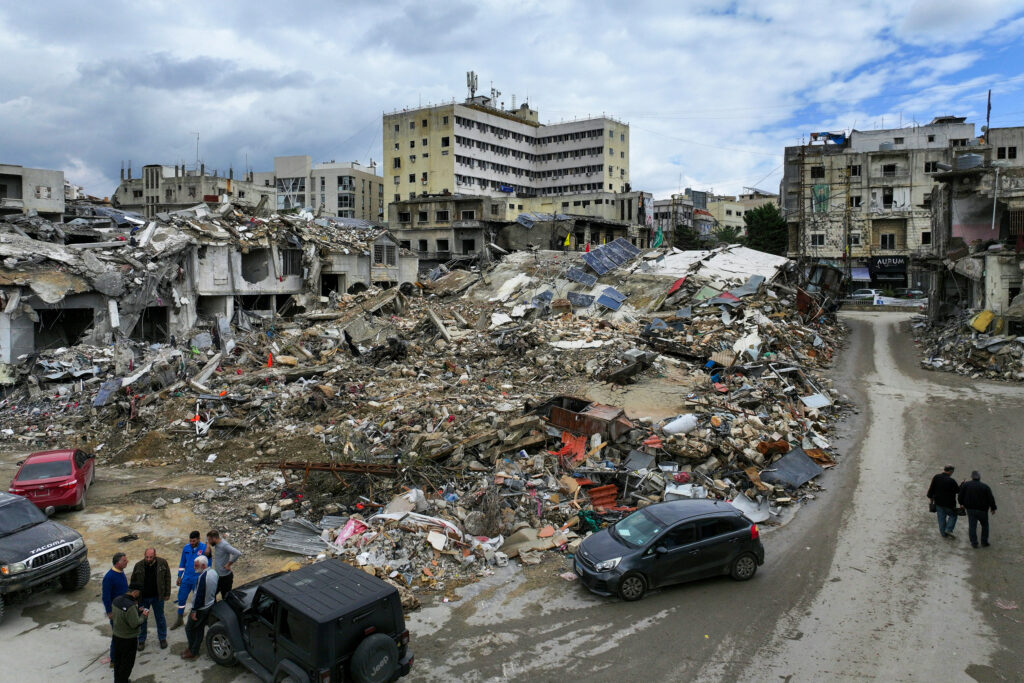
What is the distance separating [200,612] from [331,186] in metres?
73.0

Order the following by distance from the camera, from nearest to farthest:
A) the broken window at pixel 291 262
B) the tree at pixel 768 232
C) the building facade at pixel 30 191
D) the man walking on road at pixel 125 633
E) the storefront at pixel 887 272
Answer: the man walking on road at pixel 125 633
the broken window at pixel 291 262
the building facade at pixel 30 191
the storefront at pixel 887 272
the tree at pixel 768 232

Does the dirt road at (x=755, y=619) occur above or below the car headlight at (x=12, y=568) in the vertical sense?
below

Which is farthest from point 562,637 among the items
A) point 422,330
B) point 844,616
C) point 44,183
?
point 44,183

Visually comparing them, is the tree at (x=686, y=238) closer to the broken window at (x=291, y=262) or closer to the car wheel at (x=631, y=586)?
the broken window at (x=291, y=262)

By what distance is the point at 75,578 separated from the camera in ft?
30.8

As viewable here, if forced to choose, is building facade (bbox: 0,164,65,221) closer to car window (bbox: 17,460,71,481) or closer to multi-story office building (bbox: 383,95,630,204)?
multi-story office building (bbox: 383,95,630,204)

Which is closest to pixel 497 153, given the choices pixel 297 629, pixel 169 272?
pixel 169 272

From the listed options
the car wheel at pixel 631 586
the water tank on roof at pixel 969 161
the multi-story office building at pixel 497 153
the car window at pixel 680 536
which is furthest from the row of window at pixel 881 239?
the car wheel at pixel 631 586

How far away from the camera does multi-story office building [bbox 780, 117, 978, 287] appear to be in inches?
1873

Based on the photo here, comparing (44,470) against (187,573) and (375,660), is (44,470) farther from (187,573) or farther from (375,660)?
(375,660)

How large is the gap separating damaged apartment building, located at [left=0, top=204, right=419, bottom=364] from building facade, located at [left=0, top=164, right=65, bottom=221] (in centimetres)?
1179

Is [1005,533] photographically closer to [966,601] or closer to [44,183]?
[966,601]

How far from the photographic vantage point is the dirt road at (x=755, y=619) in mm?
7375

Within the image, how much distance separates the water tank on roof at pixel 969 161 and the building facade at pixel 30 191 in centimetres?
5301
